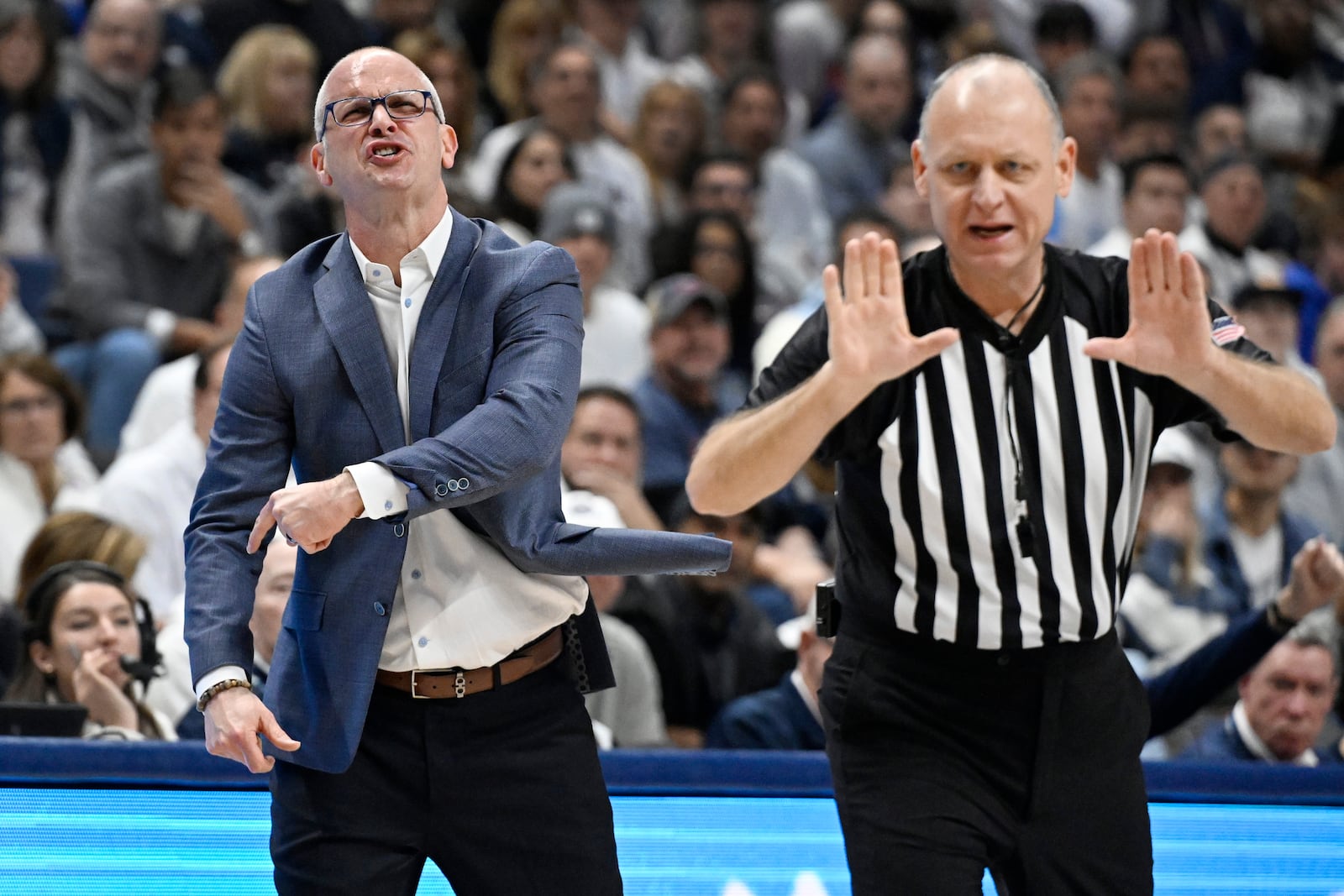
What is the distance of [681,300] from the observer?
6957 mm

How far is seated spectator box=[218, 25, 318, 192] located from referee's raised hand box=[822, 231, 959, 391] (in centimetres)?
550

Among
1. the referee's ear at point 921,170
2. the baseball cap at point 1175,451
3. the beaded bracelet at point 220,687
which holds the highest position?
the referee's ear at point 921,170

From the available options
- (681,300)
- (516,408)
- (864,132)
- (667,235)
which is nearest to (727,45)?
(864,132)

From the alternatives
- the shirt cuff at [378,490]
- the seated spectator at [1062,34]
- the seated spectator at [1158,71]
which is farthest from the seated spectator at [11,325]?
the seated spectator at [1158,71]

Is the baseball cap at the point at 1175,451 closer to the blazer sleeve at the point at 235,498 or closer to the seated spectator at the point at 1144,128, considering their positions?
the seated spectator at the point at 1144,128

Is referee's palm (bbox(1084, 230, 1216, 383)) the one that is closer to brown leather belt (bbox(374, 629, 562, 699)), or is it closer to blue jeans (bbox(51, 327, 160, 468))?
brown leather belt (bbox(374, 629, 562, 699))

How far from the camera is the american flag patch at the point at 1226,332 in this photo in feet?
9.42

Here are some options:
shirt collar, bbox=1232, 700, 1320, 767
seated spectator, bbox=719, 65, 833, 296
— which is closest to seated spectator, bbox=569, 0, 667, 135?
seated spectator, bbox=719, 65, 833, 296

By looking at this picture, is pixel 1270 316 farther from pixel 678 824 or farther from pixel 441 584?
pixel 441 584

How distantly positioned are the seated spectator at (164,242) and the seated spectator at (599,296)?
3.98 feet

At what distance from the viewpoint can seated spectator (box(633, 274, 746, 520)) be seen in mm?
6895

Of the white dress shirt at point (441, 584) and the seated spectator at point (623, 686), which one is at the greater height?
the white dress shirt at point (441, 584)

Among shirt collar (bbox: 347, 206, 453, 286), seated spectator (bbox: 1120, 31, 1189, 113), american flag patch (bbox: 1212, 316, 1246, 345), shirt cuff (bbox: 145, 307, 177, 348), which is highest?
seated spectator (bbox: 1120, 31, 1189, 113)

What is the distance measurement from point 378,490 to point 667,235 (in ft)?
17.6
